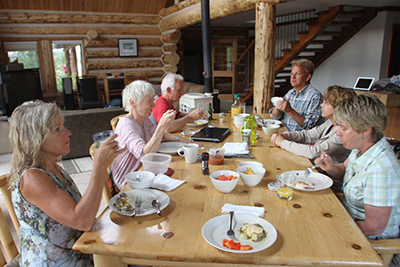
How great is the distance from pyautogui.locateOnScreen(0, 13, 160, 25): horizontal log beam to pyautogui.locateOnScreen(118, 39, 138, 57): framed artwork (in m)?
0.55

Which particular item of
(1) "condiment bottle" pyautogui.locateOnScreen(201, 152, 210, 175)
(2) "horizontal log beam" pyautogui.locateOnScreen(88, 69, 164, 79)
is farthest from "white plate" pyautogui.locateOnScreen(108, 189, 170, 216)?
(2) "horizontal log beam" pyautogui.locateOnScreen(88, 69, 164, 79)

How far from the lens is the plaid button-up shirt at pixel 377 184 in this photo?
54.6 inches

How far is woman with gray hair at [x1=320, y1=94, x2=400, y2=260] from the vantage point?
139 centimetres

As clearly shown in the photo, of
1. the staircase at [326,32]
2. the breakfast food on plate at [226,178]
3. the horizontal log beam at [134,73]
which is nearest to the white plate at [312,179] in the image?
the breakfast food on plate at [226,178]

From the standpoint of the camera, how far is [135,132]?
2221mm

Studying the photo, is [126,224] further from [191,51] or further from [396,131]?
[191,51]

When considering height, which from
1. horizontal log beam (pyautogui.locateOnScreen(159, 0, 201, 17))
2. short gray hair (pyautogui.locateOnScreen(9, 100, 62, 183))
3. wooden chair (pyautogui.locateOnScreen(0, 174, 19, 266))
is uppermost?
horizontal log beam (pyautogui.locateOnScreen(159, 0, 201, 17))

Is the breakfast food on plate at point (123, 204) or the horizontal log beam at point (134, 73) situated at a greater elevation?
the horizontal log beam at point (134, 73)

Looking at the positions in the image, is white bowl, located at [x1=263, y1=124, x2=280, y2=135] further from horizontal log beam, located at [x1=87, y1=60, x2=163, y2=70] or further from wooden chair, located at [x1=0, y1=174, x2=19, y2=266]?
horizontal log beam, located at [x1=87, y1=60, x2=163, y2=70]

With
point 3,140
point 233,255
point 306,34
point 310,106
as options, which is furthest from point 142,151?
point 306,34

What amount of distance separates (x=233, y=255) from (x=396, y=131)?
4.95m

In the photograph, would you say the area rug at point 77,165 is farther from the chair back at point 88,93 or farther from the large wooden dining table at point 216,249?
the chair back at point 88,93

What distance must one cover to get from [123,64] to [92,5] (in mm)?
1832

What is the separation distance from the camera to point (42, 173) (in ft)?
4.44
